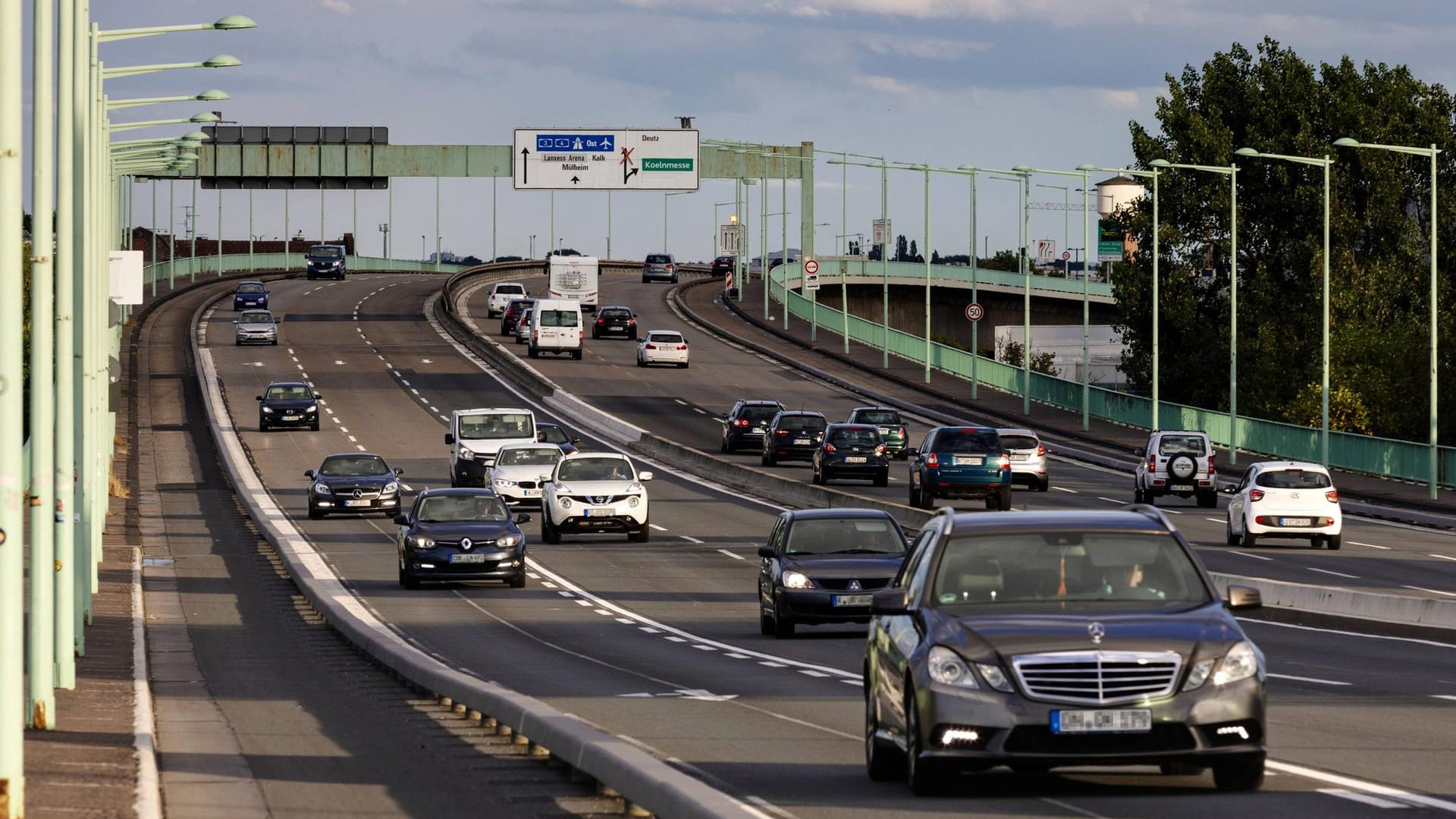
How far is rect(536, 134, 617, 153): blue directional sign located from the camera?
93.9 meters

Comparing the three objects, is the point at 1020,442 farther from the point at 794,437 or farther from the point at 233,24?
the point at 233,24

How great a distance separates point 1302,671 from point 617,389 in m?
63.2

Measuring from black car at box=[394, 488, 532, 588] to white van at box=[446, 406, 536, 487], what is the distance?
1719cm

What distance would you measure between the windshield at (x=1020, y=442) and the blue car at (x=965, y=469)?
17.8ft

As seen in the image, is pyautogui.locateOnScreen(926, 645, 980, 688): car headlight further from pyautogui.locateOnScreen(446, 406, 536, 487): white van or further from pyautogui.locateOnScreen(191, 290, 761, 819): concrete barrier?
pyautogui.locateOnScreen(446, 406, 536, 487): white van

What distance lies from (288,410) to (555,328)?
26.1m

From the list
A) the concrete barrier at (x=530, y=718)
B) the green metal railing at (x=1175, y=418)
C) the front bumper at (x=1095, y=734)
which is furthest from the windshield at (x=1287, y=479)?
the front bumper at (x=1095, y=734)

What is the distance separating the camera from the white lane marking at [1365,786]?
11539 millimetres

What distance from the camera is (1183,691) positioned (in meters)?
11.1

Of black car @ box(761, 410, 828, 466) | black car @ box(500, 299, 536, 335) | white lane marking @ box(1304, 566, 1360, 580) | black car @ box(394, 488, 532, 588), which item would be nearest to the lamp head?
black car @ box(394, 488, 532, 588)

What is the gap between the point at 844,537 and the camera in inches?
1055

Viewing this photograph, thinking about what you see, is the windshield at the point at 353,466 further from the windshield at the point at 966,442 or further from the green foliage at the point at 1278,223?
the green foliage at the point at 1278,223

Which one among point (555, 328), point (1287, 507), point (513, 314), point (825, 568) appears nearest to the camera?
point (825, 568)

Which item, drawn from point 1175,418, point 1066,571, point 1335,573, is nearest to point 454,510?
point 1335,573
